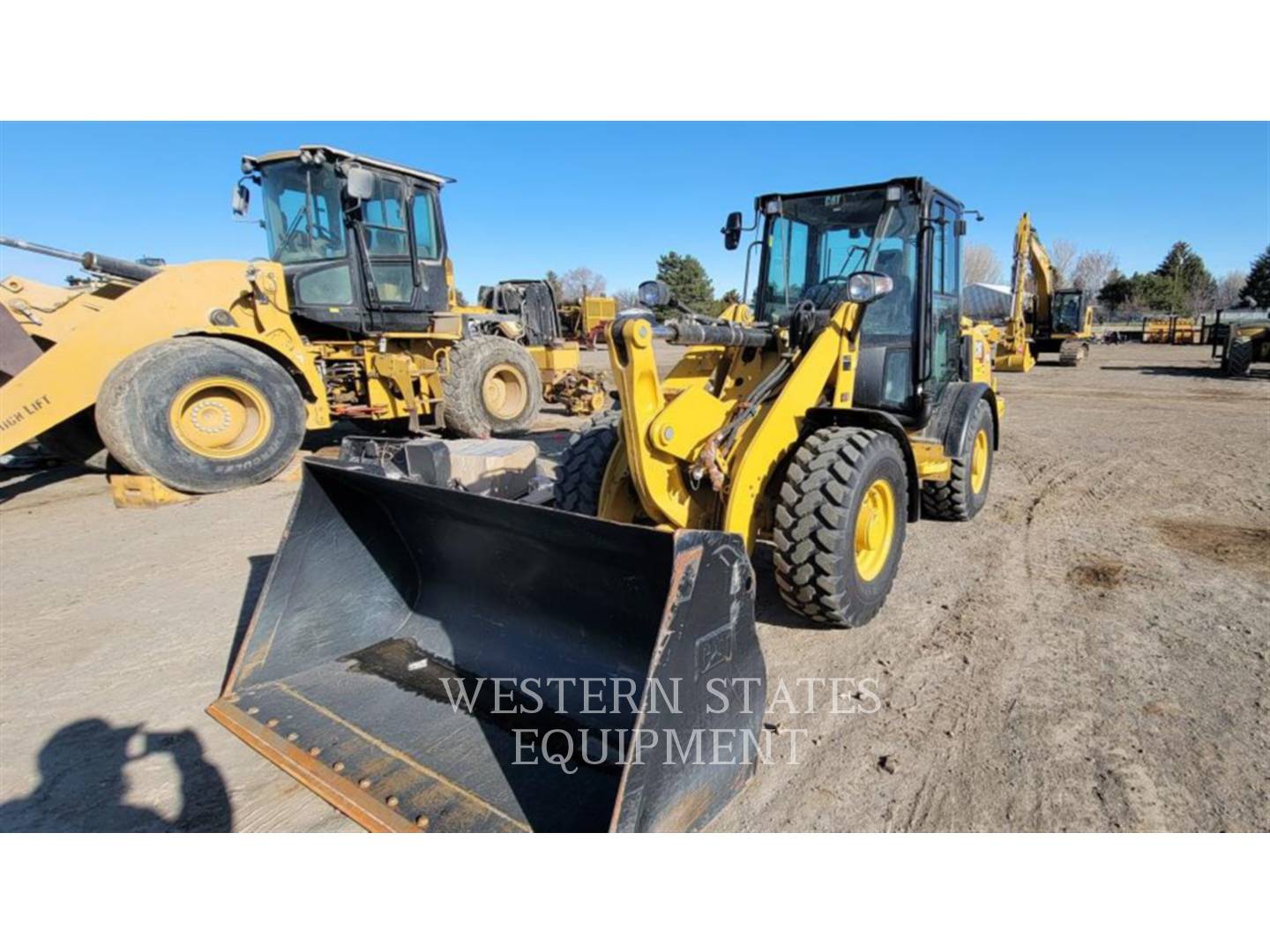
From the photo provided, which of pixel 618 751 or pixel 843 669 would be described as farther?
pixel 843 669

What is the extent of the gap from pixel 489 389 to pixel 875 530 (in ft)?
21.8

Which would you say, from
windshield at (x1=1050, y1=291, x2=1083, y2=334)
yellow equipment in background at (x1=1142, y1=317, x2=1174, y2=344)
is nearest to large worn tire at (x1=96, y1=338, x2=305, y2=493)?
windshield at (x1=1050, y1=291, x2=1083, y2=334)

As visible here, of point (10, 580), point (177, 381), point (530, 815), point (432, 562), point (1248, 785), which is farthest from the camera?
point (177, 381)

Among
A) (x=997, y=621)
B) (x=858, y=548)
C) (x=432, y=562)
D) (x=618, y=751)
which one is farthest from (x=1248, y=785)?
(x=432, y=562)

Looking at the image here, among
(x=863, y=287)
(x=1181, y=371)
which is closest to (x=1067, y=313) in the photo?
(x=1181, y=371)

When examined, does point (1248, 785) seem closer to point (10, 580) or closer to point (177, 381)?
point (10, 580)

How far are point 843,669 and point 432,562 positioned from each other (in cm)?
207

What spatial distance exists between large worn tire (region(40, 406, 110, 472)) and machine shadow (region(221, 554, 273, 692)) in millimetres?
4565

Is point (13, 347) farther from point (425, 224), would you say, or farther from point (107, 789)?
point (107, 789)

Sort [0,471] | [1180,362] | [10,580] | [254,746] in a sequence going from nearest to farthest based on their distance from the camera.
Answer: [254,746], [10,580], [0,471], [1180,362]

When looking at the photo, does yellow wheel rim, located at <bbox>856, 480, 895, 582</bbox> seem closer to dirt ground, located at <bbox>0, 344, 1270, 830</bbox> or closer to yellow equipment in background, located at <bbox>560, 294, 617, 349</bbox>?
dirt ground, located at <bbox>0, 344, 1270, 830</bbox>

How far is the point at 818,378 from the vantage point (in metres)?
3.60

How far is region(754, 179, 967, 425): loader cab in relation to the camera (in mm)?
4273

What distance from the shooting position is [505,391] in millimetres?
9570
